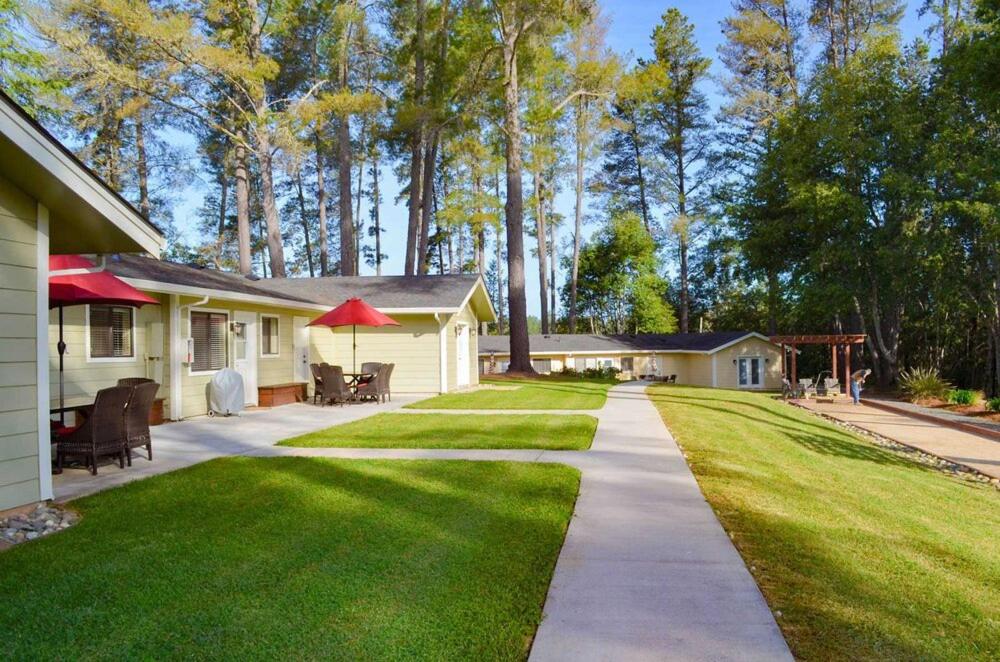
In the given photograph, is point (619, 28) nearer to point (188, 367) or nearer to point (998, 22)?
point (998, 22)

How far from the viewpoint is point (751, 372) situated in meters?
34.9

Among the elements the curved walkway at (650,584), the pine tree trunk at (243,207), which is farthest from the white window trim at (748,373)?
the curved walkway at (650,584)

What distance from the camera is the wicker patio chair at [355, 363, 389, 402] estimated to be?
1405cm

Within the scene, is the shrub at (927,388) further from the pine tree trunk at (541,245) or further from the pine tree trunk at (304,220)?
the pine tree trunk at (304,220)

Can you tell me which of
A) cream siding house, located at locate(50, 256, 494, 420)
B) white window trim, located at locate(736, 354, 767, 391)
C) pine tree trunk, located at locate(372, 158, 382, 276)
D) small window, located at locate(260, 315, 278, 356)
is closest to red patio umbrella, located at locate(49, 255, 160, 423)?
cream siding house, located at locate(50, 256, 494, 420)

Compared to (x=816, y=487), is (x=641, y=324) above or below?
above

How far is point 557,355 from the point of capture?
3500 cm

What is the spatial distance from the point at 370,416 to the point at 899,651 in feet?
31.3

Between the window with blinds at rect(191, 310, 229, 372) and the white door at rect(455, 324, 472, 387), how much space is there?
7.02 metres

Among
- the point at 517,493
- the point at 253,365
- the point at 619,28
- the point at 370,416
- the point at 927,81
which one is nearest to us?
the point at 517,493

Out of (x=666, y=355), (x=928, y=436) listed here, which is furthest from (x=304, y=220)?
(x=928, y=436)

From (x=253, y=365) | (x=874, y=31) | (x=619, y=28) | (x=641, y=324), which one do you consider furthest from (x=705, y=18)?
(x=253, y=365)

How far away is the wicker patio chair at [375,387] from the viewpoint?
14047mm

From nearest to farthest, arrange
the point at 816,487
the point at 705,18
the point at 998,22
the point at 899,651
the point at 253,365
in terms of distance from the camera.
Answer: the point at 899,651 → the point at 816,487 → the point at 253,365 → the point at 998,22 → the point at 705,18
